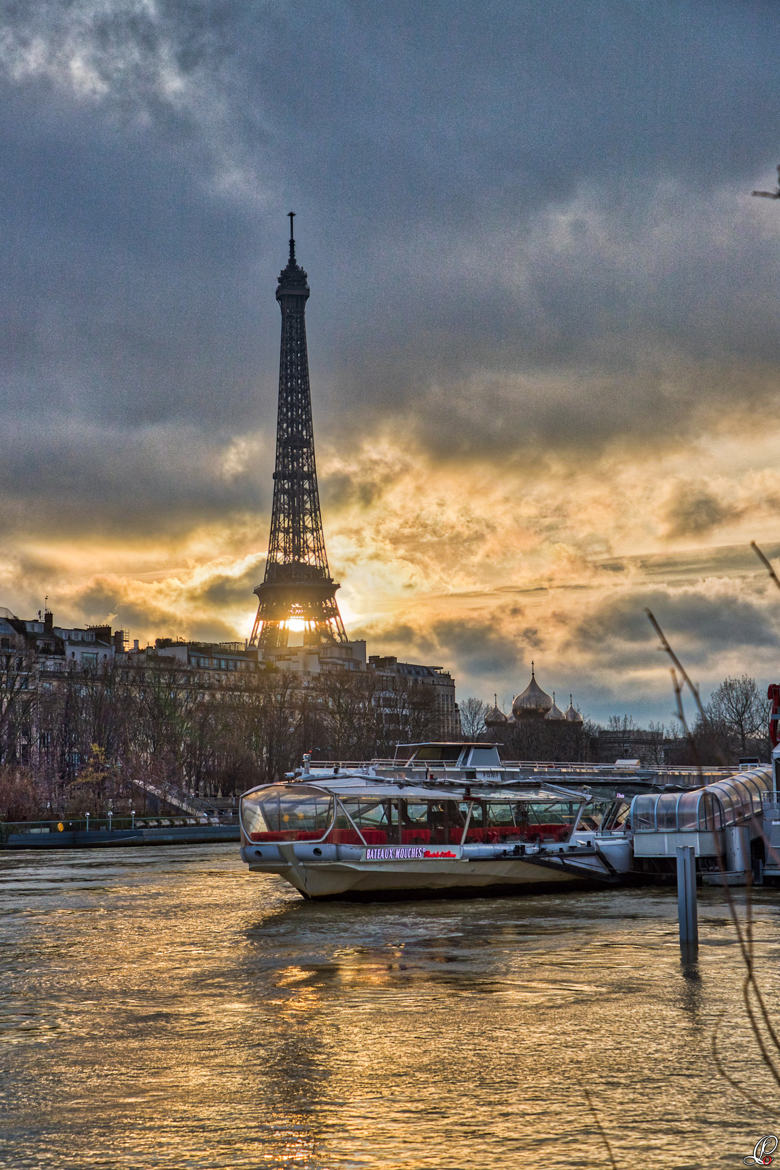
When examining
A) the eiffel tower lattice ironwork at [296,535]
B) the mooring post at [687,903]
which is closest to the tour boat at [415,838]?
the mooring post at [687,903]

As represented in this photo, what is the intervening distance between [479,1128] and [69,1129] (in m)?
4.24

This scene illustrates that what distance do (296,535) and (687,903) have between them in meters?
143

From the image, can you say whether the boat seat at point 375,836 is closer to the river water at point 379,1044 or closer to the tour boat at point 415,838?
the tour boat at point 415,838

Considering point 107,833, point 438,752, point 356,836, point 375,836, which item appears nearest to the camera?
point 356,836

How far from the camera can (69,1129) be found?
1473cm

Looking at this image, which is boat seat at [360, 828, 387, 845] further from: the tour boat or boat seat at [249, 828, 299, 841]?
boat seat at [249, 828, 299, 841]

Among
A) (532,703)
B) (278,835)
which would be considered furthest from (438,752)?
(532,703)

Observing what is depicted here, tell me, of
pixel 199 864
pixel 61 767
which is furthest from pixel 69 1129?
pixel 61 767

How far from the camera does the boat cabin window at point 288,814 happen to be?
42.6 meters

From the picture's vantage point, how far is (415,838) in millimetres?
44594

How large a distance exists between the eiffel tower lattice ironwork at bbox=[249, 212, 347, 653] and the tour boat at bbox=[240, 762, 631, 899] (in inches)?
4586

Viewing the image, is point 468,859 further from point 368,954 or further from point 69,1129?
point 69,1129

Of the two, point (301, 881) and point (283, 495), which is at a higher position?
point (283, 495)

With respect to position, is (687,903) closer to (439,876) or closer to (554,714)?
(439,876)
